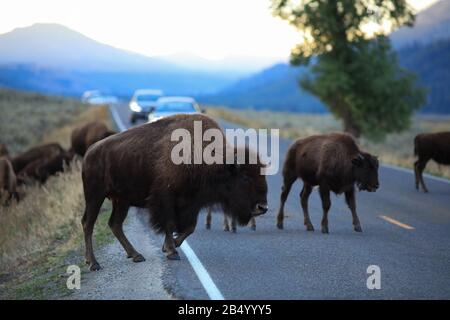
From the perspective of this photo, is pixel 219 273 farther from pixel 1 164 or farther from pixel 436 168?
pixel 436 168

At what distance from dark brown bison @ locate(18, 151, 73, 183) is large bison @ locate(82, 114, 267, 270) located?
1279 cm

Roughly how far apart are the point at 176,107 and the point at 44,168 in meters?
6.95

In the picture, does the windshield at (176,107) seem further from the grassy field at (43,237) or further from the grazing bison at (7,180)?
the grazing bison at (7,180)

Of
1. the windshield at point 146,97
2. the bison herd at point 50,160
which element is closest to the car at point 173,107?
the bison herd at point 50,160

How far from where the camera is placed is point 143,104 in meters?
38.8

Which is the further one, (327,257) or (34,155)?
(34,155)

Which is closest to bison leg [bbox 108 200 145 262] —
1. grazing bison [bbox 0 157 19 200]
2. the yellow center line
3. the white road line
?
the white road line

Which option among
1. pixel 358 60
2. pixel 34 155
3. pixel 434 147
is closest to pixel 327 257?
pixel 434 147

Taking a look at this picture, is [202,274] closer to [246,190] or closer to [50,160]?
[246,190]

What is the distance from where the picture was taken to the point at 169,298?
7207 millimetres

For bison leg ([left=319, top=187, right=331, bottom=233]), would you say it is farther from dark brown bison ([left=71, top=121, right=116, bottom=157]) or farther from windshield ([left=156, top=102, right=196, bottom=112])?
windshield ([left=156, top=102, right=196, bottom=112])

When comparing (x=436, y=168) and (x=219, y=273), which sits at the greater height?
(x=219, y=273)

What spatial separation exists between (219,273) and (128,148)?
2.18 meters
